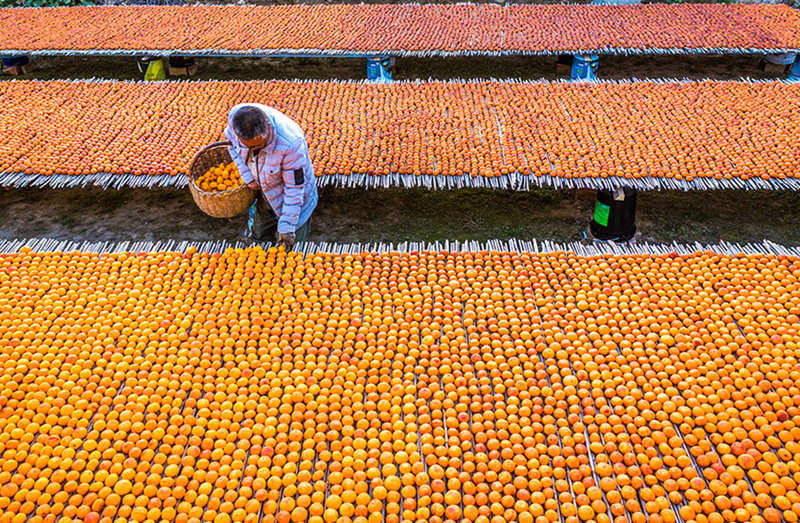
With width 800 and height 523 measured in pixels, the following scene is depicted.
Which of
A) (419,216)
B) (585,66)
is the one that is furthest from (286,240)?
(585,66)

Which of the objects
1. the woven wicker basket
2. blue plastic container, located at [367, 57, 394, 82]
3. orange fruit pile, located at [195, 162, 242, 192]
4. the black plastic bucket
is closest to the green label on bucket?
the black plastic bucket

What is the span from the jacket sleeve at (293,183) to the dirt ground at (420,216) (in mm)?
1490

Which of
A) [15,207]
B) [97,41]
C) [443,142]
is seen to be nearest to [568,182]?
[443,142]

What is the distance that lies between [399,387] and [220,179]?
112 inches

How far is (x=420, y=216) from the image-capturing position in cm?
598

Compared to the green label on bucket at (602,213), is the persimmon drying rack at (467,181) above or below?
above

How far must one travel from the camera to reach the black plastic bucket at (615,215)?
5.13 metres

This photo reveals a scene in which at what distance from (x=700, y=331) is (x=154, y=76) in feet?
28.7

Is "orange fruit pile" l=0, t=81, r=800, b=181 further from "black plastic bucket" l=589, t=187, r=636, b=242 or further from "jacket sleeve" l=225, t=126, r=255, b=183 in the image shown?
"jacket sleeve" l=225, t=126, r=255, b=183

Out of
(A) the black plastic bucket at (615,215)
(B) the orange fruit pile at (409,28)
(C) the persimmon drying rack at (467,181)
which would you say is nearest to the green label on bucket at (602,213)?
(A) the black plastic bucket at (615,215)

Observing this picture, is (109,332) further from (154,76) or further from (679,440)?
(154,76)

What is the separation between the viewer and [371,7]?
10109 millimetres

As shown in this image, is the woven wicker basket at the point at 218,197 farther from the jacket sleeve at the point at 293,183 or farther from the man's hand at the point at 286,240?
the man's hand at the point at 286,240

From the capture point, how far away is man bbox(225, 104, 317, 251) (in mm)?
3535
